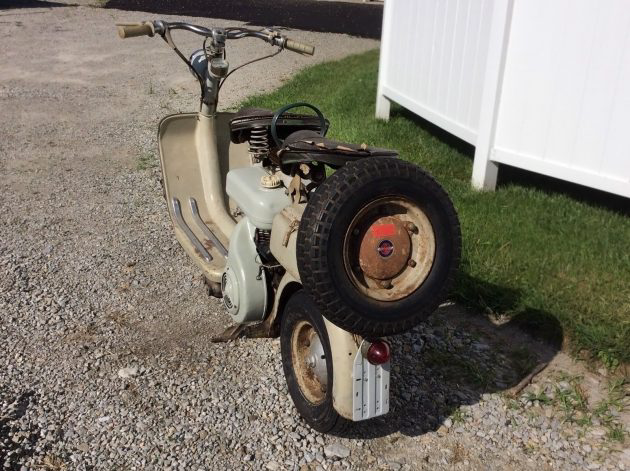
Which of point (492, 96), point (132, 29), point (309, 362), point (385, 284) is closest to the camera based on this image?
point (385, 284)

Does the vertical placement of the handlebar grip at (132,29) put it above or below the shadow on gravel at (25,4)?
above

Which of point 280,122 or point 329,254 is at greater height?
point 280,122

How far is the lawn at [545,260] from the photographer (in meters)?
3.26

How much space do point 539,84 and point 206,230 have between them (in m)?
2.55

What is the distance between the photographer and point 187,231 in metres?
3.62

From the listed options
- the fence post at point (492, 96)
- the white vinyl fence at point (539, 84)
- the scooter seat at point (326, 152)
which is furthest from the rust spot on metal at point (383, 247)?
the fence post at point (492, 96)

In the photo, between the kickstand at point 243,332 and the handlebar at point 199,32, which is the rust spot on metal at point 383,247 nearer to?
the kickstand at point 243,332

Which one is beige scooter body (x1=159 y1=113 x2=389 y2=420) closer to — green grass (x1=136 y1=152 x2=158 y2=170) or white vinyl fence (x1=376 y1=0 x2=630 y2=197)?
green grass (x1=136 y1=152 x2=158 y2=170)

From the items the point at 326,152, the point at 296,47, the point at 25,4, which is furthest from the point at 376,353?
the point at 25,4

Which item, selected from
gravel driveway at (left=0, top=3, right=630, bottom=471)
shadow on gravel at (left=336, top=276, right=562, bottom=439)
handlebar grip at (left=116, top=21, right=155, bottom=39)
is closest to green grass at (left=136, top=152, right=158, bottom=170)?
gravel driveway at (left=0, top=3, right=630, bottom=471)

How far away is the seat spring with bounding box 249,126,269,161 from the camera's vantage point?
281 centimetres

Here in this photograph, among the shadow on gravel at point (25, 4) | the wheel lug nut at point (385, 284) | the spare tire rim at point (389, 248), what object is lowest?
the shadow on gravel at point (25, 4)

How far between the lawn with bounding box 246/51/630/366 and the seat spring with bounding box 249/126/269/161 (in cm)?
140

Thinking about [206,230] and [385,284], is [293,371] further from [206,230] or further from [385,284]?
[206,230]
